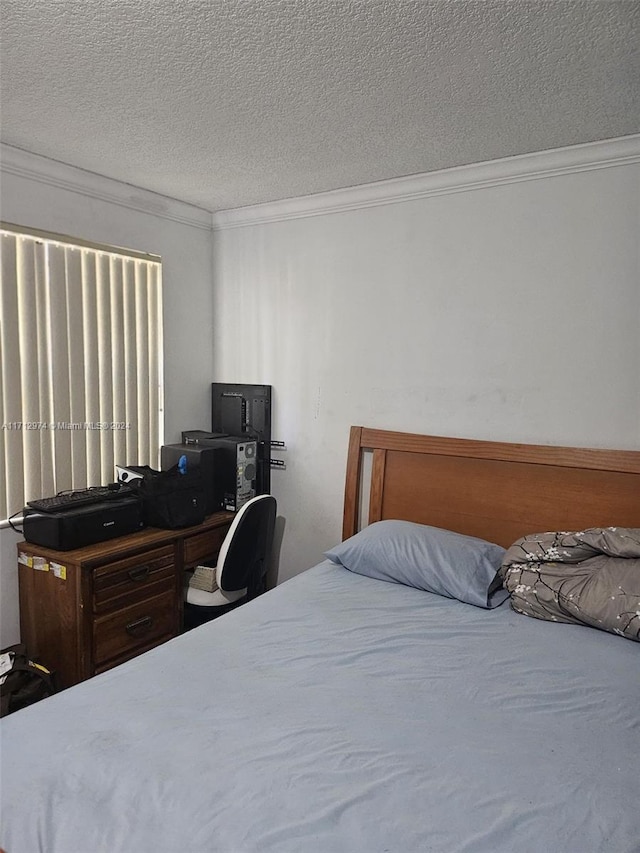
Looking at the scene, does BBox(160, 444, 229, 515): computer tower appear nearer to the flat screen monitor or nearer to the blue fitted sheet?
the flat screen monitor

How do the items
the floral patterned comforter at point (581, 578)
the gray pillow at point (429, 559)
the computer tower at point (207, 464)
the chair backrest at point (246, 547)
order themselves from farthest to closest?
the computer tower at point (207, 464), the chair backrest at point (246, 547), the gray pillow at point (429, 559), the floral patterned comforter at point (581, 578)

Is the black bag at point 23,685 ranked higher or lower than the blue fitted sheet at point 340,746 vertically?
lower

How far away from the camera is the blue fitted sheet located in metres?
1.17

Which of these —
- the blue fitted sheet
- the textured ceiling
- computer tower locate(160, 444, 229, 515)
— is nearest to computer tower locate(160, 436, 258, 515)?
computer tower locate(160, 444, 229, 515)

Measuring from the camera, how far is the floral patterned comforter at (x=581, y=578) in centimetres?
201

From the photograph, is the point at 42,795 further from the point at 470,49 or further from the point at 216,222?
the point at 216,222

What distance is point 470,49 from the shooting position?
1754 millimetres

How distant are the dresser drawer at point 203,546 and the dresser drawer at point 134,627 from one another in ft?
0.64

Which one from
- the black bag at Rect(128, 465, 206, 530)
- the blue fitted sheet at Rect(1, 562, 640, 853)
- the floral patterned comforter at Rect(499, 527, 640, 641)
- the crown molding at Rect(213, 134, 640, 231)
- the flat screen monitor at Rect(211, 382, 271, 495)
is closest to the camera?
the blue fitted sheet at Rect(1, 562, 640, 853)

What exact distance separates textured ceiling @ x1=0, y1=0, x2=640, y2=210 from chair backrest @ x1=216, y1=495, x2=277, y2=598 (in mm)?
1643

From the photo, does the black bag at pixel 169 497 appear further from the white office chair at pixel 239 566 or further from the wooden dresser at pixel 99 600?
the white office chair at pixel 239 566

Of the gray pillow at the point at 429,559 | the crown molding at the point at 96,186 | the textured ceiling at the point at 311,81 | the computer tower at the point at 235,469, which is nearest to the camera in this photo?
the textured ceiling at the point at 311,81

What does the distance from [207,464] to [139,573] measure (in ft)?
2.40

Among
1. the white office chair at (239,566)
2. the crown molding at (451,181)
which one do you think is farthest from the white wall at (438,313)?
the white office chair at (239,566)
